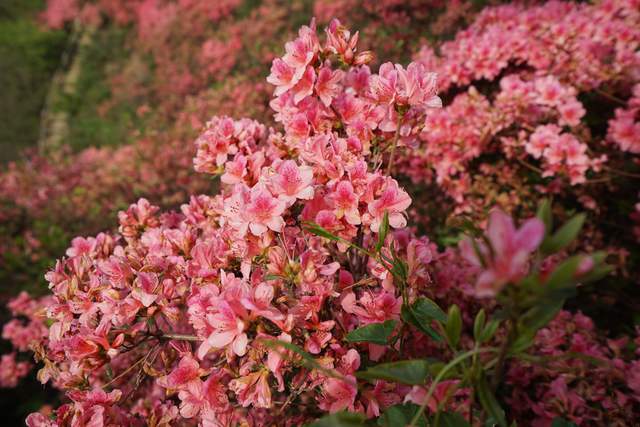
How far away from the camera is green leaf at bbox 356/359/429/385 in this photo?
687 millimetres

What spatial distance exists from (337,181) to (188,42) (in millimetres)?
7141

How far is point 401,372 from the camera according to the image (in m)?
0.71

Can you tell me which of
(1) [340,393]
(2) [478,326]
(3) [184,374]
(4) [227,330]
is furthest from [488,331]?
(3) [184,374]

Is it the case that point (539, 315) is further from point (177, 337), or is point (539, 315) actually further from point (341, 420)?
point (177, 337)

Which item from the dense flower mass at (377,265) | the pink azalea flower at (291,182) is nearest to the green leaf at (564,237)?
the dense flower mass at (377,265)

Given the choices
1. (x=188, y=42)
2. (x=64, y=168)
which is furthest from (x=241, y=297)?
(x=188, y=42)

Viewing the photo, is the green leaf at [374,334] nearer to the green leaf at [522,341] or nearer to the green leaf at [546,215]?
the green leaf at [522,341]

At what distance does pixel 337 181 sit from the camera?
1.12 m

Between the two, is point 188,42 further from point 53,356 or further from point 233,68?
point 53,356

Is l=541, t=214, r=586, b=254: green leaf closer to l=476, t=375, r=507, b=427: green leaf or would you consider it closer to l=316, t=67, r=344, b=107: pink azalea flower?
l=476, t=375, r=507, b=427: green leaf

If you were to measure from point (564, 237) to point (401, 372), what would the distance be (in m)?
0.34

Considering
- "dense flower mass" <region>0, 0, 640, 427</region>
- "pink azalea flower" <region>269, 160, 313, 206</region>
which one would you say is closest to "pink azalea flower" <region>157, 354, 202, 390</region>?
"dense flower mass" <region>0, 0, 640, 427</region>

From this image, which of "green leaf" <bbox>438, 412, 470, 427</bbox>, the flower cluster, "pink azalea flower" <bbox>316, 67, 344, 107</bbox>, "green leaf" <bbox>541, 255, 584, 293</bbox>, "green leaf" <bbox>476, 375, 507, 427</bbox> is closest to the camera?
"green leaf" <bbox>541, 255, 584, 293</bbox>

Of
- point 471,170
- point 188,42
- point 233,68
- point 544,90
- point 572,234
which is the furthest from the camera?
point 188,42
